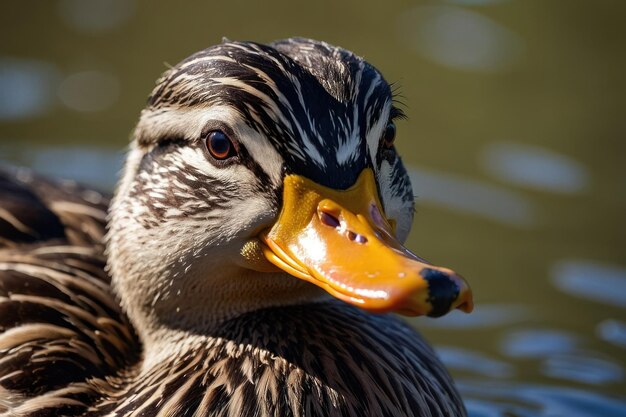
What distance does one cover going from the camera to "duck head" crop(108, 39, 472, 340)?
4637 millimetres

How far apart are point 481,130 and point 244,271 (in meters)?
4.98

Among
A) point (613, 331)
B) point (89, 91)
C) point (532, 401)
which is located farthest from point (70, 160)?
point (613, 331)

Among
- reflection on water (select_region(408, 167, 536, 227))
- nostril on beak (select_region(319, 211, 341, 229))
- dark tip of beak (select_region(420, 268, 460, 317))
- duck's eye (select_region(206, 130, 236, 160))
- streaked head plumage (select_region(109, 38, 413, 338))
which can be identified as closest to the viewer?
dark tip of beak (select_region(420, 268, 460, 317))

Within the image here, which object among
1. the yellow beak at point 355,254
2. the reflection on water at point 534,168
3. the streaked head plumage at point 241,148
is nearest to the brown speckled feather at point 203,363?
the streaked head plumage at point 241,148

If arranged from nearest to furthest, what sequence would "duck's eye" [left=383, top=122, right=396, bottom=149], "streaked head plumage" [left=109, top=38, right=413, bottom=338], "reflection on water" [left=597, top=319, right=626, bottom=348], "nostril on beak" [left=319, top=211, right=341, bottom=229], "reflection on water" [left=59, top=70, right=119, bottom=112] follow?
"nostril on beak" [left=319, top=211, right=341, bottom=229] → "streaked head plumage" [left=109, top=38, right=413, bottom=338] → "duck's eye" [left=383, top=122, right=396, bottom=149] → "reflection on water" [left=597, top=319, right=626, bottom=348] → "reflection on water" [left=59, top=70, right=119, bottom=112]

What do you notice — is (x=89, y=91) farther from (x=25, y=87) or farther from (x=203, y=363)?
(x=203, y=363)

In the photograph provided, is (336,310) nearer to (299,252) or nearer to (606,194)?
(299,252)

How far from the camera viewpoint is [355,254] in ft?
15.1

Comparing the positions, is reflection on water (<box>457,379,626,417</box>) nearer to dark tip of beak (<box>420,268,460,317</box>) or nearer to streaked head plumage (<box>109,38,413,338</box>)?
streaked head plumage (<box>109,38,413,338</box>)

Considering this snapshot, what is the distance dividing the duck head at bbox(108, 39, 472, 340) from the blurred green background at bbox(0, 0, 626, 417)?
7.89 ft

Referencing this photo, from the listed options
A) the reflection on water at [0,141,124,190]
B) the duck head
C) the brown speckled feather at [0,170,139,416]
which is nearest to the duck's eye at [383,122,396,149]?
the duck head

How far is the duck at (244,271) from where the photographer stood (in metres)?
4.85

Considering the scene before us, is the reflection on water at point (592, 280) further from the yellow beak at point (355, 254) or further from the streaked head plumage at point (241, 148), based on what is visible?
the yellow beak at point (355, 254)

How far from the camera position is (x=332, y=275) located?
4.59 metres
